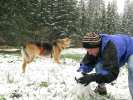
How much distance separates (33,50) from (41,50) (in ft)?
4.65

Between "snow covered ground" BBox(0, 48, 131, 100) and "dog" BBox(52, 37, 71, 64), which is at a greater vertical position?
"snow covered ground" BBox(0, 48, 131, 100)

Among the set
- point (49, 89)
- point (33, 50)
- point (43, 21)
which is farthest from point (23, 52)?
point (43, 21)

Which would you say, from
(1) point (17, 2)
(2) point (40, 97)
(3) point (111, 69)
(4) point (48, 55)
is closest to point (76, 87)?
(2) point (40, 97)

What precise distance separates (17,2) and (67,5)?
18.4 meters

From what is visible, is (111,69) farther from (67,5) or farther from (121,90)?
(67,5)

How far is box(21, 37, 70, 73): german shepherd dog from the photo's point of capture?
46.7ft

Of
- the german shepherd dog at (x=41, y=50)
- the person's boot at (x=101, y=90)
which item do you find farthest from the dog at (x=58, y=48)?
the person's boot at (x=101, y=90)

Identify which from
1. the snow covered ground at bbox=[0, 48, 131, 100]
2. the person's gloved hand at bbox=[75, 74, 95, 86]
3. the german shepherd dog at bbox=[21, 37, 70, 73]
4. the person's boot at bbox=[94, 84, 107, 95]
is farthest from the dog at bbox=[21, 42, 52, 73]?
the person's gloved hand at bbox=[75, 74, 95, 86]

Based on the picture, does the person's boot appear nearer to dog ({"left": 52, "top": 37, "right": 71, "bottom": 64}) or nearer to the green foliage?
dog ({"left": 52, "top": 37, "right": 71, "bottom": 64})

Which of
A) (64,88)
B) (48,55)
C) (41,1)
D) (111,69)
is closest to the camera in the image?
(111,69)

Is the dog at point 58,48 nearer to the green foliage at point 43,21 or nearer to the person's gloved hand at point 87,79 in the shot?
the person's gloved hand at point 87,79

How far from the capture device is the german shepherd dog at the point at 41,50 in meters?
14.2

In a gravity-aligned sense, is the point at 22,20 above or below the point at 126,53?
below

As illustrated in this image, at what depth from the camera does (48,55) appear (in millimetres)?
17000
